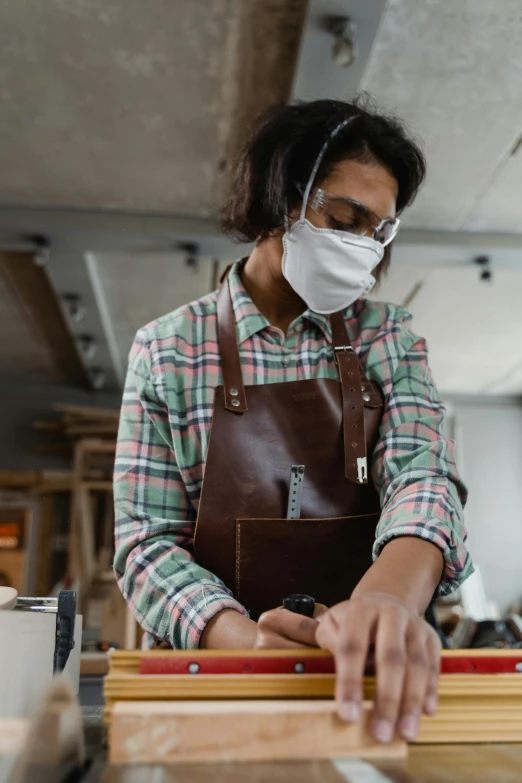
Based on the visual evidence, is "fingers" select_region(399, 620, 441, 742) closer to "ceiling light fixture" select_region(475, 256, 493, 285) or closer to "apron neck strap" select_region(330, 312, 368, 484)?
"apron neck strap" select_region(330, 312, 368, 484)

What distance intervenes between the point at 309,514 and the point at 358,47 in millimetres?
2208

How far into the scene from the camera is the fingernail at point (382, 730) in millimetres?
652

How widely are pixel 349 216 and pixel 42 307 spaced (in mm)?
4670

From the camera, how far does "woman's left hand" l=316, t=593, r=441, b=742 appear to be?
658 millimetres

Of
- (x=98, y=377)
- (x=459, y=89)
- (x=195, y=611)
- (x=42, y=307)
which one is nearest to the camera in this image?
(x=195, y=611)

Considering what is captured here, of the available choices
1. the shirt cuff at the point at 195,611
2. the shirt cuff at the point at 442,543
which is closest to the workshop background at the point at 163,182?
the shirt cuff at the point at 195,611

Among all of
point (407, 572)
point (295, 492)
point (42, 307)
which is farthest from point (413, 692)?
point (42, 307)

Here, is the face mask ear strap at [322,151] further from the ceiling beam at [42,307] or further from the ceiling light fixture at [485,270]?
the ceiling light fixture at [485,270]

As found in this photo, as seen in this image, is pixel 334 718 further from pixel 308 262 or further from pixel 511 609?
pixel 511 609

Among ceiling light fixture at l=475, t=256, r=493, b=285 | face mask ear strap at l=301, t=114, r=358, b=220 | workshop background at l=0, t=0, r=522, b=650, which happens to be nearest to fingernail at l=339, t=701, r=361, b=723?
face mask ear strap at l=301, t=114, r=358, b=220

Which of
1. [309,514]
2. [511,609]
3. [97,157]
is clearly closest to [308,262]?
[309,514]

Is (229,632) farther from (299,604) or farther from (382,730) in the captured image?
(382,730)

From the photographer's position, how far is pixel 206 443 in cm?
141

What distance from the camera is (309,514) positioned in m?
1.40
